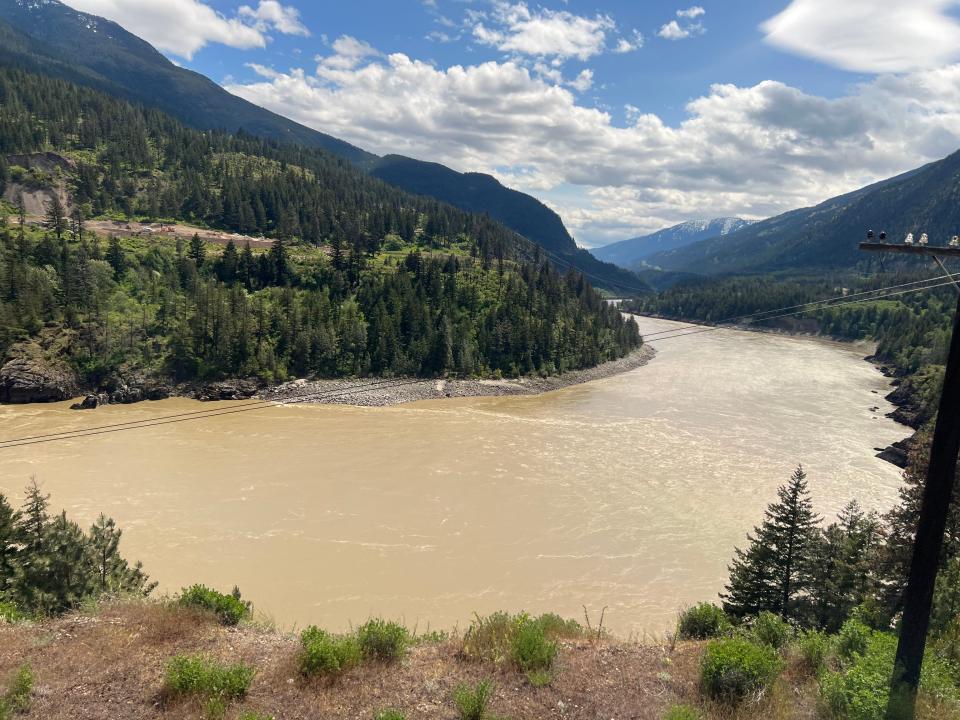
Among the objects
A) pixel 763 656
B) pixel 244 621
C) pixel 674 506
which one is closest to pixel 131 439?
pixel 244 621

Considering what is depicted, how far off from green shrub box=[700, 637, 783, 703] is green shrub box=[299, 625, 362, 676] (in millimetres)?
6219

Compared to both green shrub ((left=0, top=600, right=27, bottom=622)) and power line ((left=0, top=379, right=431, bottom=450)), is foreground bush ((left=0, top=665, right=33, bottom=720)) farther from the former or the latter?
power line ((left=0, top=379, right=431, bottom=450))

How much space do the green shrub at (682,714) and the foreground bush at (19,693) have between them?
31.4ft

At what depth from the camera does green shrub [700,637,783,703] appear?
8.56 meters

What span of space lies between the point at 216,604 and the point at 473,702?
7101 millimetres

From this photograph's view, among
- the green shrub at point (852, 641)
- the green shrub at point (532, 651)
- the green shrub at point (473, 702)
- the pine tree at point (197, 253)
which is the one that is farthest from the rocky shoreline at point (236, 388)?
the green shrub at point (852, 641)

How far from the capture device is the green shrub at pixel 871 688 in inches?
289

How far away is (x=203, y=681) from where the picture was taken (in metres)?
8.09

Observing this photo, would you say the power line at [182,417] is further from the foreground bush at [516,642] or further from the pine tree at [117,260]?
the foreground bush at [516,642]

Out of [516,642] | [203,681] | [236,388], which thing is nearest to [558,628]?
[516,642]

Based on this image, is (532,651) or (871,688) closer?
(871,688)

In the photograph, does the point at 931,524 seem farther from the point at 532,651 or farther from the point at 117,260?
the point at 117,260

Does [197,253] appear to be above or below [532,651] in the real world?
above

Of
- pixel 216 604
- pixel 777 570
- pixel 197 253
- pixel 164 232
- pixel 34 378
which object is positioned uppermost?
pixel 164 232
